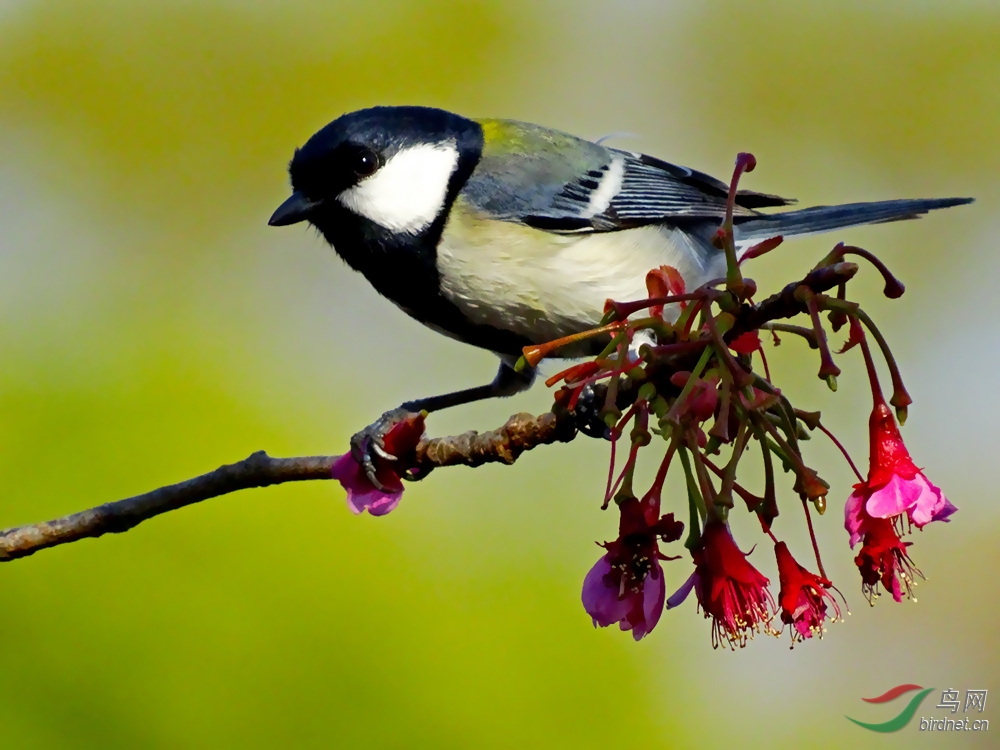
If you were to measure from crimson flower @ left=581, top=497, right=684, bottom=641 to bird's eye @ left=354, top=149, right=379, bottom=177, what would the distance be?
0.88 metres

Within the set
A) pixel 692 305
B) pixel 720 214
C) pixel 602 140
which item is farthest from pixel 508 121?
pixel 692 305

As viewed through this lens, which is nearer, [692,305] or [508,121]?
[692,305]

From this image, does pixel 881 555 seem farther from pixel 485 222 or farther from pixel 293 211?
pixel 293 211

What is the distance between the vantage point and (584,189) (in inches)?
65.4

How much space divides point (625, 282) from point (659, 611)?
79cm

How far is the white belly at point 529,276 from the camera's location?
1.47 m

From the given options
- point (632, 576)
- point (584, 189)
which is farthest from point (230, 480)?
point (584, 189)

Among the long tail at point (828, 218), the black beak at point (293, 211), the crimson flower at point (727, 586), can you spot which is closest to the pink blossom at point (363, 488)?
the crimson flower at point (727, 586)

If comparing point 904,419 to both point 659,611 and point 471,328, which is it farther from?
point 471,328

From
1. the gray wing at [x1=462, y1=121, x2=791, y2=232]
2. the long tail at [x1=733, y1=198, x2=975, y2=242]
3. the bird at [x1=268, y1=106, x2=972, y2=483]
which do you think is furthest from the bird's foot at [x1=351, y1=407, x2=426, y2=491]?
the long tail at [x1=733, y1=198, x2=975, y2=242]

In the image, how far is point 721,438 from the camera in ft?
2.35

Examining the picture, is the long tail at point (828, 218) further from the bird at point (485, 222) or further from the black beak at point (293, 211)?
the black beak at point (293, 211)

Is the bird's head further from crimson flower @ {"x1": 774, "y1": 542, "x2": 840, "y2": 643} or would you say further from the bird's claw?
crimson flower @ {"x1": 774, "y1": 542, "x2": 840, "y2": 643}

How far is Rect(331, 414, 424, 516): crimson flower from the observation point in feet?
3.38
